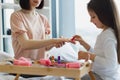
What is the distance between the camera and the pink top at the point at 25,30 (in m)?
1.54

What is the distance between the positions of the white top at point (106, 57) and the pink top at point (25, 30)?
466 mm

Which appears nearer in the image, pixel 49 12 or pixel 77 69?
pixel 77 69

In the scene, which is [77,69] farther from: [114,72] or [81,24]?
[81,24]

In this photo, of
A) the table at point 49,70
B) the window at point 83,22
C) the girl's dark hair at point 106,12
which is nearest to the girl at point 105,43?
the girl's dark hair at point 106,12

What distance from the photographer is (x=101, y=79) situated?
1.34 meters

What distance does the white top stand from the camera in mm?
1229

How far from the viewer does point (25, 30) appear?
5.03 ft

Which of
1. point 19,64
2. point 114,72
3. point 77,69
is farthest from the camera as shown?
point 114,72

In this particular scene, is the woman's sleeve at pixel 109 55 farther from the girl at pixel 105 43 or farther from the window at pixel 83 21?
the window at pixel 83 21

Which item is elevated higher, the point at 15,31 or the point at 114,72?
the point at 15,31

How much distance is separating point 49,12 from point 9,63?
130 cm

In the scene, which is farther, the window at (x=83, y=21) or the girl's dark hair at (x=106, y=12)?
the window at (x=83, y=21)

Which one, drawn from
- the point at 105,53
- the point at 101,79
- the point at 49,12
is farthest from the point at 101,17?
the point at 49,12

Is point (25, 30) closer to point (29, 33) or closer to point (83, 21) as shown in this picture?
point (29, 33)
